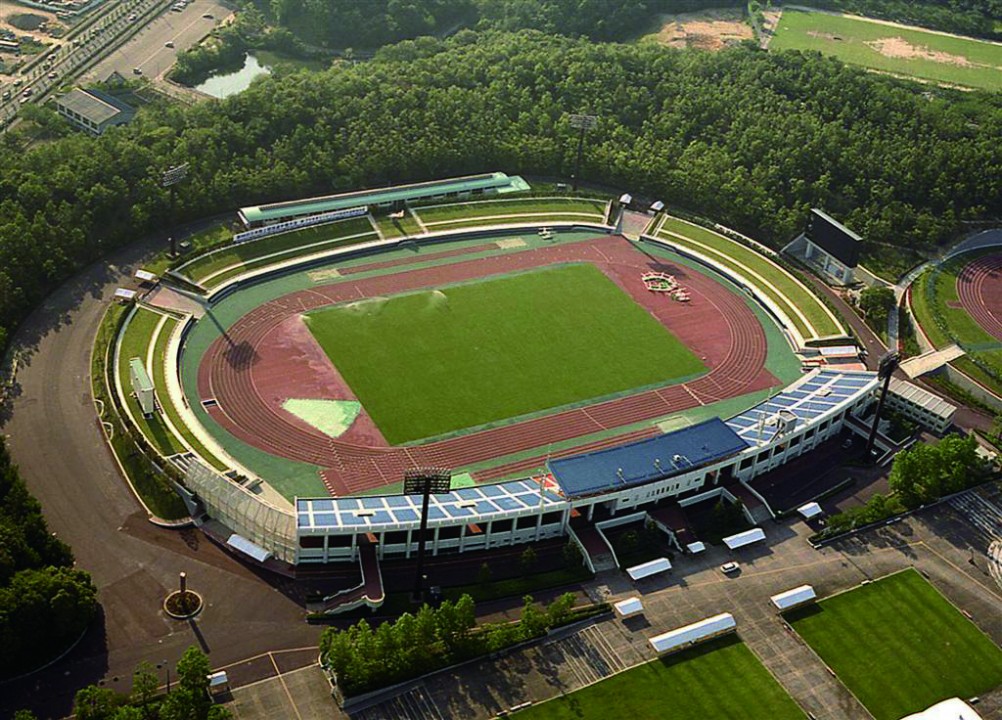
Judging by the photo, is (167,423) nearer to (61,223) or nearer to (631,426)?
(61,223)

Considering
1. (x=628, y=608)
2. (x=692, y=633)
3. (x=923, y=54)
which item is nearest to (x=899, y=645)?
(x=692, y=633)

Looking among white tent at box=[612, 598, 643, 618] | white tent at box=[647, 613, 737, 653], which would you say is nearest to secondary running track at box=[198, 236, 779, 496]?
white tent at box=[612, 598, 643, 618]

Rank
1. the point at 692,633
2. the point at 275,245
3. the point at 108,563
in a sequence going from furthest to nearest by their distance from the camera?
1. the point at 275,245
2. the point at 108,563
3. the point at 692,633

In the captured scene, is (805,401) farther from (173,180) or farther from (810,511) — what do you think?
(173,180)

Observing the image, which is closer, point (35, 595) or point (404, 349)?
point (35, 595)

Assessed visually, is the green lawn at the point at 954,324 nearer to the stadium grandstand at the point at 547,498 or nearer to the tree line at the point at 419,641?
the stadium grandstand at the point at 547,498

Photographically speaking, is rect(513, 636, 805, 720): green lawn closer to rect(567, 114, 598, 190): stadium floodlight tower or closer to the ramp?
the ramp

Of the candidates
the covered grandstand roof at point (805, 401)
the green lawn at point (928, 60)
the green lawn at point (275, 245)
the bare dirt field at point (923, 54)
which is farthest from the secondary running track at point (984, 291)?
the green lawn at point (275, 245)
